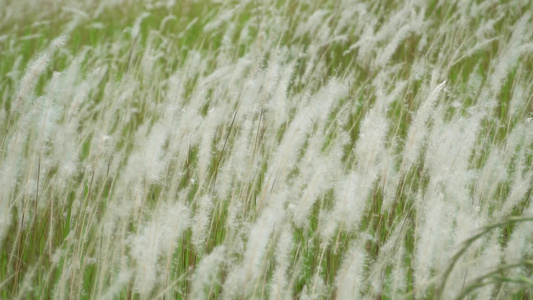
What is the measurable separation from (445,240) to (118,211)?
0.81 metres

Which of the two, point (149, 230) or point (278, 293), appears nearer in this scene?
point (278, 293)

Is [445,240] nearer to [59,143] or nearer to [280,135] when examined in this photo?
[280,135]

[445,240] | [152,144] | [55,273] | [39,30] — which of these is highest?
[39,30]

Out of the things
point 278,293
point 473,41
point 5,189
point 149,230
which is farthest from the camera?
point 473,41

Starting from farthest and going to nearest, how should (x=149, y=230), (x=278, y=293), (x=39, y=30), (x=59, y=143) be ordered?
(x=39, y=30) < (x=59, y=143) < (x=149, y=230) < (x=278, y=293)

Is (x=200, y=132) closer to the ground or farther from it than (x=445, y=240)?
farther from it

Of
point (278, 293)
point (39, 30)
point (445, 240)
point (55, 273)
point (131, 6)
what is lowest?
point (55, 273)

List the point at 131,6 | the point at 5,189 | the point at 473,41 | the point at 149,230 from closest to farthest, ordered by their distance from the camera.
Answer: the point at 149,230
the point at 5,189
the point at 473,41
the point at 131,6

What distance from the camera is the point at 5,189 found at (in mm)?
1175

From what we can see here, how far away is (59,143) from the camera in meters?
1.48

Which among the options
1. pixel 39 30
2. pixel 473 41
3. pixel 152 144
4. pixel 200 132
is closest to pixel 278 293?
pixel 152 144

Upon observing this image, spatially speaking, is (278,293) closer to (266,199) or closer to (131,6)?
(266,199)

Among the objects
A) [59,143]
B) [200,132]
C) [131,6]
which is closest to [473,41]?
[200,132]

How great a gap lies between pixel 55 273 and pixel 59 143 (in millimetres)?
434
